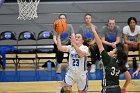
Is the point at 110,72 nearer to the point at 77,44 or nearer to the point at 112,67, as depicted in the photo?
the point at 112,67

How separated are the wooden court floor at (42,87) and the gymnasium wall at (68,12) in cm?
405

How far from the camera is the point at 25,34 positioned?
10477mm

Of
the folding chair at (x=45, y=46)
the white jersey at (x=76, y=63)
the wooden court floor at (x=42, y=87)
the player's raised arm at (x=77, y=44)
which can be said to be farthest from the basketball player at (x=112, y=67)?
the folding chair at (x=45, y=46)

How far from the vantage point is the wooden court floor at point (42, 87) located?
768 centimetres

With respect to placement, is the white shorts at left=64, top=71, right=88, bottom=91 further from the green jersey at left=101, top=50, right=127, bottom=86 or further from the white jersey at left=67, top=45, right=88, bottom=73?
Answer: the green jersey at left=101, top=50, right=127, bottom=86

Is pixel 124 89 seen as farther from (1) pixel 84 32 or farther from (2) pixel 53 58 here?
(2) pixel 53 58

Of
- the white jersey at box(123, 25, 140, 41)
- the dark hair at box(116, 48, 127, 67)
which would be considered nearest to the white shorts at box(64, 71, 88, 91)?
the dark hair at box(116, 48, 127, 67)

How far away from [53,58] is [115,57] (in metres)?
5.10

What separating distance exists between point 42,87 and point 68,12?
477cm

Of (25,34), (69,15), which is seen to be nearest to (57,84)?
(25,34)

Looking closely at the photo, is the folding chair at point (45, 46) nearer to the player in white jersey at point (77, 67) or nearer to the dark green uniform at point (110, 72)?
the player in white jersey at point (77, 67)

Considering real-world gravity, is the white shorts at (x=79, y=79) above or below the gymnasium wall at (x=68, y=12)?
below

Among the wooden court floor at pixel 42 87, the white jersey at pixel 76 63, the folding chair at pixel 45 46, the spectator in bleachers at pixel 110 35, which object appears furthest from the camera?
the folding chair at pixel 45 46

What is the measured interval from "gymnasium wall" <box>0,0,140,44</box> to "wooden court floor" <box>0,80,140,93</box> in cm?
405
